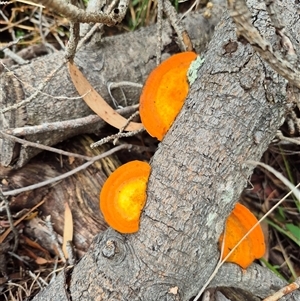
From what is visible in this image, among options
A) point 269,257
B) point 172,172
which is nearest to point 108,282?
point 172,172

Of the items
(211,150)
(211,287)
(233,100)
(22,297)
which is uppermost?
(233,100)

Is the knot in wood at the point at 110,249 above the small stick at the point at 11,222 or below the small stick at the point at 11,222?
below

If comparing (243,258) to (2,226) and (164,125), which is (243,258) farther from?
(2,226)

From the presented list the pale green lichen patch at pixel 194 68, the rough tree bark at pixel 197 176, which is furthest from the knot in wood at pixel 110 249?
the pale green lichen patch at pixel 194 68

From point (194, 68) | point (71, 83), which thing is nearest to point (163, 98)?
point (194, 68)

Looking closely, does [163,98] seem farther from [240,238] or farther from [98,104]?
[240,238]

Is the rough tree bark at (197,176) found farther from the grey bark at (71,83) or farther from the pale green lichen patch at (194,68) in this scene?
the grey bark at (71,83)
